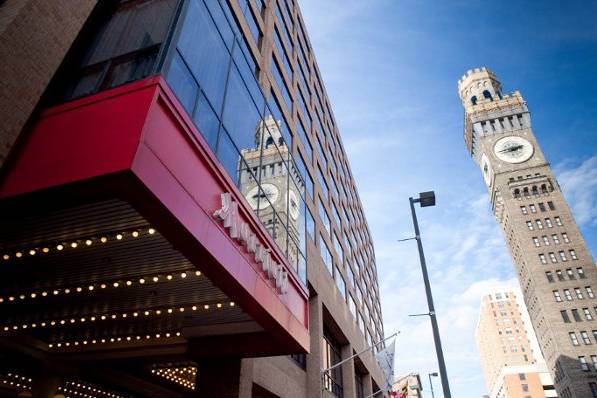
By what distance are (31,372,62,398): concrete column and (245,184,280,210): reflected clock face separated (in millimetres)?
9790

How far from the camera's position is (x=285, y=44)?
27.8 metres

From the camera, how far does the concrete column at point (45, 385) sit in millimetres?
14656

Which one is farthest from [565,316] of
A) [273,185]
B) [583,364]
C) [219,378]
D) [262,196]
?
[262,196]

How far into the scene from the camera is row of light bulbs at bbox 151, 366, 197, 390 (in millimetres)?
18828

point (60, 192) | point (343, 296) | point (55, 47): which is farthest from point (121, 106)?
point (343, 296)

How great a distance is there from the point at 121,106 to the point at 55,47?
3.69 meters

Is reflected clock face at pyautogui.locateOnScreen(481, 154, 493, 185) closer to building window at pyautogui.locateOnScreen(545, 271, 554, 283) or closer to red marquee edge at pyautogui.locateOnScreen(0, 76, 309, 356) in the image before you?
building window at pyautogui.locateOnScreen(545, 271, 554, 283)

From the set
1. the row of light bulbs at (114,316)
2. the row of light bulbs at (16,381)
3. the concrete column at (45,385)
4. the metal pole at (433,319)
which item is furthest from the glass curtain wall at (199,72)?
the row of light bulbs at (16,381)

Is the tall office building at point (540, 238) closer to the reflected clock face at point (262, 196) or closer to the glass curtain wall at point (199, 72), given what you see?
the reflected clock face at point (262, 196)

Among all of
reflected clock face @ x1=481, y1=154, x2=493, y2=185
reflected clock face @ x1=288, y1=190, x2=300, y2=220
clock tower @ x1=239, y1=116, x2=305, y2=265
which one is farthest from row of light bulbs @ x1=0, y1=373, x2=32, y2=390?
reflected clock face @ x1=481, y1=154, x2=493, y2=185

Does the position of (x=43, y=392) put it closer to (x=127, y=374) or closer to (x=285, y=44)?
(x=127, y=374)

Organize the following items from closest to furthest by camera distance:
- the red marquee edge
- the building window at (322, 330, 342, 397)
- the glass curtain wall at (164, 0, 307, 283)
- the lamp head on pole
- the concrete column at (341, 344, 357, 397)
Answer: the red marquee edge
the glass curtain wall at (164, 0, 307, 283)
the lamp head on pole
the building window at (322, 330, 342, 397)
the concrete column at (341, 344, 357, 397)

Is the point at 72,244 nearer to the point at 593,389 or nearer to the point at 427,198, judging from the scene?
the point at 427,198

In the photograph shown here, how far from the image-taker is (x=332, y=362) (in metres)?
26.7
